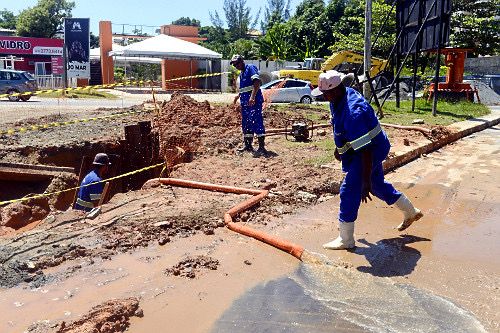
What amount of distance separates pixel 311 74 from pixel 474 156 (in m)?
19.7

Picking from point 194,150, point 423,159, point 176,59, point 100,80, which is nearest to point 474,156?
point 423,159

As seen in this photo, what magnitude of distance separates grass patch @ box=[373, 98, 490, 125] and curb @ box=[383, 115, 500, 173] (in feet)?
1.85

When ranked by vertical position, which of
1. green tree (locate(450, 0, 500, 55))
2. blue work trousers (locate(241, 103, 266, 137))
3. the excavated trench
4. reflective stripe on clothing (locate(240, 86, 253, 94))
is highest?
green tree (locate(450, 0, 500, 55))

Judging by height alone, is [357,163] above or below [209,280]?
above

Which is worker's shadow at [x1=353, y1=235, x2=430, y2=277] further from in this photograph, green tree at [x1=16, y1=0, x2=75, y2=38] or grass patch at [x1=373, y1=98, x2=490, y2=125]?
green tree at [x1=16, y1=0, x2=75, y2=38]

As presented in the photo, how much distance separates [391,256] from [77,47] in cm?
2769

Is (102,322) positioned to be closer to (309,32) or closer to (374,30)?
(374,30)

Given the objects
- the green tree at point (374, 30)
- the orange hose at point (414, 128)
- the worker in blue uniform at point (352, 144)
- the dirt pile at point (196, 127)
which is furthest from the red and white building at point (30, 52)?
the worker in blue uniform at point (352, 144)

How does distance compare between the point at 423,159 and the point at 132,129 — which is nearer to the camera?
the point at 423,159

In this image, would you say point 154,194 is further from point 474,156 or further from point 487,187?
point 474,156

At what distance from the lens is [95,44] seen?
71.6 metres

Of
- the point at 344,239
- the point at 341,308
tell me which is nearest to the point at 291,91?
the point at 344,239

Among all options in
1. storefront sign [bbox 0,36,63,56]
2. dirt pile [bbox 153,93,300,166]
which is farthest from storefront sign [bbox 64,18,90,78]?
dirt pile [bbox 153,93,300,166]

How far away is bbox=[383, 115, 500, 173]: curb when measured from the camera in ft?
A: 26.7
